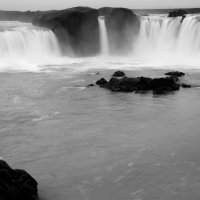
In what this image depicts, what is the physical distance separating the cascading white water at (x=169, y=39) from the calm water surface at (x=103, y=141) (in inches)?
609

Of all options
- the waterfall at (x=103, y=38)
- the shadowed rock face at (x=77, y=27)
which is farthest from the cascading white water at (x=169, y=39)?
the shadowed rock face at (x=77, y=27)

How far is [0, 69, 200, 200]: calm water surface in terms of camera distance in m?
11.6

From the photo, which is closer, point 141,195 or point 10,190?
point 10,190

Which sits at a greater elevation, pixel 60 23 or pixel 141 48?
pixel 60 23

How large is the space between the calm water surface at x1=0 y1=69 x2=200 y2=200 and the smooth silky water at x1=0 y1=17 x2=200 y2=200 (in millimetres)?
27

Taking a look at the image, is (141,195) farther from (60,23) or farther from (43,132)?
(60,23)

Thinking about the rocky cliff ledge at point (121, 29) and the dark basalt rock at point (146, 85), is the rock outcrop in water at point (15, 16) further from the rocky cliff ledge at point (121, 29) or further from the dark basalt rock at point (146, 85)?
the dark basalt rock at point (146, 85)

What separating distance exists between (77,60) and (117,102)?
1700 cm

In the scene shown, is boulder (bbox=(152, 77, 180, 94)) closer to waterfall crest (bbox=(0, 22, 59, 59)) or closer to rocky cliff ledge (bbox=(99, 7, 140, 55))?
waterfall crest (bbox=(0, 22, 59, 59))

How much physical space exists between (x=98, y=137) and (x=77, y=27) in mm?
26131

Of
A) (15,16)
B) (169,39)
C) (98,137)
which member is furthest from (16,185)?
(15,16)

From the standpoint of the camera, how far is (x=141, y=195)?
36.7 ft

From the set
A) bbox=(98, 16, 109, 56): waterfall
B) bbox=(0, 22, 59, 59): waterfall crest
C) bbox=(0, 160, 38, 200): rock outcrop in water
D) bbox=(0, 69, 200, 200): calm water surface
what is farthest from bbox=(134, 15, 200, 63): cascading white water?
bbox=(0, 160, 38, 200): rock outcrop in water

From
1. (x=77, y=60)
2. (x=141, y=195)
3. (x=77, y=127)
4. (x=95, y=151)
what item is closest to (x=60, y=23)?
(x=77, y=60)
